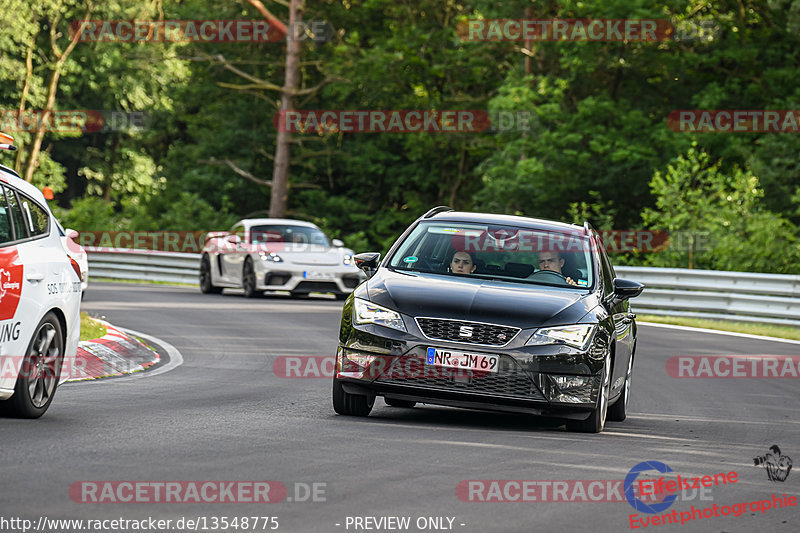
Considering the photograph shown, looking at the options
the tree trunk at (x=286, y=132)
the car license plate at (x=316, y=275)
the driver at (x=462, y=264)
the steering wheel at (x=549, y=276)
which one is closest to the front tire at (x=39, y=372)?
the driver at (x=462, y=264)

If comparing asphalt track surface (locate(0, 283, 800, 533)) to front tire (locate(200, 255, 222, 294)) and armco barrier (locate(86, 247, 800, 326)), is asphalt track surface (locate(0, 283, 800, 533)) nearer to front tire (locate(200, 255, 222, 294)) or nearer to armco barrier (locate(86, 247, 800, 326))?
armco barrier (locate(86, 247, 800, 326))

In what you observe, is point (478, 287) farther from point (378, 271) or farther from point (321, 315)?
point (321, 315)

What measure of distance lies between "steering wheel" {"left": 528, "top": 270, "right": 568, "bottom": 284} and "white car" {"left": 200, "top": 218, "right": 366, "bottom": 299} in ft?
50.7

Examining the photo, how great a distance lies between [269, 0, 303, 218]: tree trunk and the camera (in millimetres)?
44625

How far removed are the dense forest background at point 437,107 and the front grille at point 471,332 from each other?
20.3m

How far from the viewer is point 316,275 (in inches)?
1025

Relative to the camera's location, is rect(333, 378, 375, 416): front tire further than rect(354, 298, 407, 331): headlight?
Yes

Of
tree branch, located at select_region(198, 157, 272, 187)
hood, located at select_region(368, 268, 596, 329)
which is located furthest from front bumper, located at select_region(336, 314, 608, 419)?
tree branch, located at select_region(198, 157, 272, 187)

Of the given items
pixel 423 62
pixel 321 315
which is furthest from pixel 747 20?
pixel 321 315

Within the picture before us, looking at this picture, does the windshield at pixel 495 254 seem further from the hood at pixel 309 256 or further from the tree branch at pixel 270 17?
the tree branch at pixel 270 17

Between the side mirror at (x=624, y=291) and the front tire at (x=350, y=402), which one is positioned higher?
the side mirror at (x=624, y=291)

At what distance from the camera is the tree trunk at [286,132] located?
44625mm

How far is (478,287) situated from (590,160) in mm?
28853

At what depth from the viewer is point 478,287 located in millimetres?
10133
